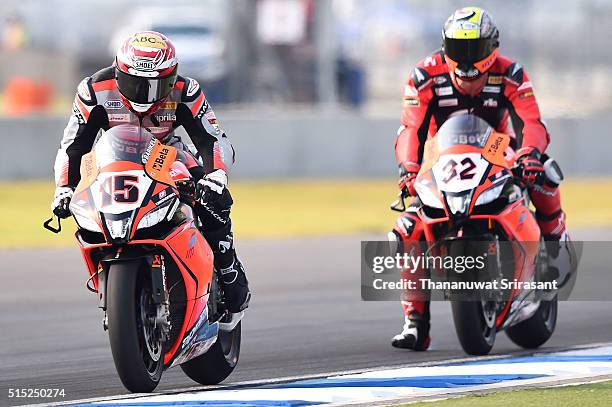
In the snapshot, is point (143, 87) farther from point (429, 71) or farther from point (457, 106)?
point (457, 106)

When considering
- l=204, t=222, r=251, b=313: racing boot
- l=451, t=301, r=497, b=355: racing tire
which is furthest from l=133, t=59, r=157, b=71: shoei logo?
l=451, t=301, r=497, b=355: racing tire

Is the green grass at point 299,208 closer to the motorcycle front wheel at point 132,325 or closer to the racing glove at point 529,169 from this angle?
the racing glove at point 529,169

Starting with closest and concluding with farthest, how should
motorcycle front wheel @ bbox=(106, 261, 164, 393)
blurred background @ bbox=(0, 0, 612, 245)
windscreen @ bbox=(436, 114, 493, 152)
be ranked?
motorcycle front wheel @ bbox=(106, 261, 164, 393), windscreen @ bbox=(436, 114, 493, 152), blurred background @ bbox=(0, 0, 612, 245)

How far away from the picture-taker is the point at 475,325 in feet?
26.2

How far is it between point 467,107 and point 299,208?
9357 mm

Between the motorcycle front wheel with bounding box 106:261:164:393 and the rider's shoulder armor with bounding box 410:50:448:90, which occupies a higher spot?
the rider's shoulder armor with bounding box 410:50:448:90

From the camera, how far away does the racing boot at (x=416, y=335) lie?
8586 mm

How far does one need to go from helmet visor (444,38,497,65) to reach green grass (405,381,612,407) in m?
2.25

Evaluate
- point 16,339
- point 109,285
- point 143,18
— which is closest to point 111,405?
point 109,285

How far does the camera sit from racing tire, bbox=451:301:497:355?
26.0 feet

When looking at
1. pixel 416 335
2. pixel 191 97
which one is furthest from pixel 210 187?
pixel 416 335

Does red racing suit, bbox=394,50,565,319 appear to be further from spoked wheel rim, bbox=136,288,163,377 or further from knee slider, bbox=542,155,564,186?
spoked wheel rim, bbox=136,288,163,377

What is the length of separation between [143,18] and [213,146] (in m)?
28.4

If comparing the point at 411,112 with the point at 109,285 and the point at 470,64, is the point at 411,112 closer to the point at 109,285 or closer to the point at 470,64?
the point at 470,64
